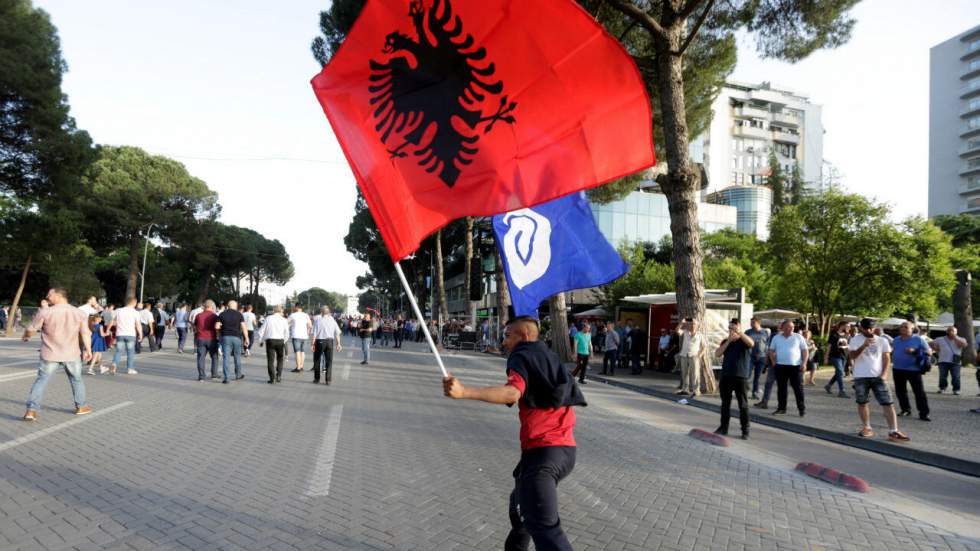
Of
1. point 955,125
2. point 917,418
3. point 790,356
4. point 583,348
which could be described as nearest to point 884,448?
point 790,356

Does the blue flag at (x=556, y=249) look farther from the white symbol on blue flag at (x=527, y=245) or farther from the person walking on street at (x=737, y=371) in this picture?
the person walking on street at (x=737, y=371)

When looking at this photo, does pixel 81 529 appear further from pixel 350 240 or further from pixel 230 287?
pixel 230 287

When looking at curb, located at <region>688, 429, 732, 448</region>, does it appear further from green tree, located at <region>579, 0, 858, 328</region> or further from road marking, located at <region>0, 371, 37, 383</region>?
road marking, located at <region>0, 371, 37, 383</region>

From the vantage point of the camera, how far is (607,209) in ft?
165

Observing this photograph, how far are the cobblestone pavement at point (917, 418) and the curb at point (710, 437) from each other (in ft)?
8.21

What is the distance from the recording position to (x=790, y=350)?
10.8 meters

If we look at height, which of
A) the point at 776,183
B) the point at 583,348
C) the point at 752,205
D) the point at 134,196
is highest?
the point at 776,183

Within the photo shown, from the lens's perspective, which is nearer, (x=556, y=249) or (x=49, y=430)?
(x=49, y=430)

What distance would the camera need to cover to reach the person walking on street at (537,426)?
3037mm

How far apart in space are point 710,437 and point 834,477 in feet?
7.41

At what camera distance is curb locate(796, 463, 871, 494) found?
6008 millimetres

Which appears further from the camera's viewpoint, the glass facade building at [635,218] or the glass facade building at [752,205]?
the glass facade building at [752,205]

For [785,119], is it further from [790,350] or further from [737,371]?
[737,371]

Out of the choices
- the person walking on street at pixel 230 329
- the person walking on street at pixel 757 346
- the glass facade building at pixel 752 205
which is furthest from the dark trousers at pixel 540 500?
the glass facade building at pixel 752 205
